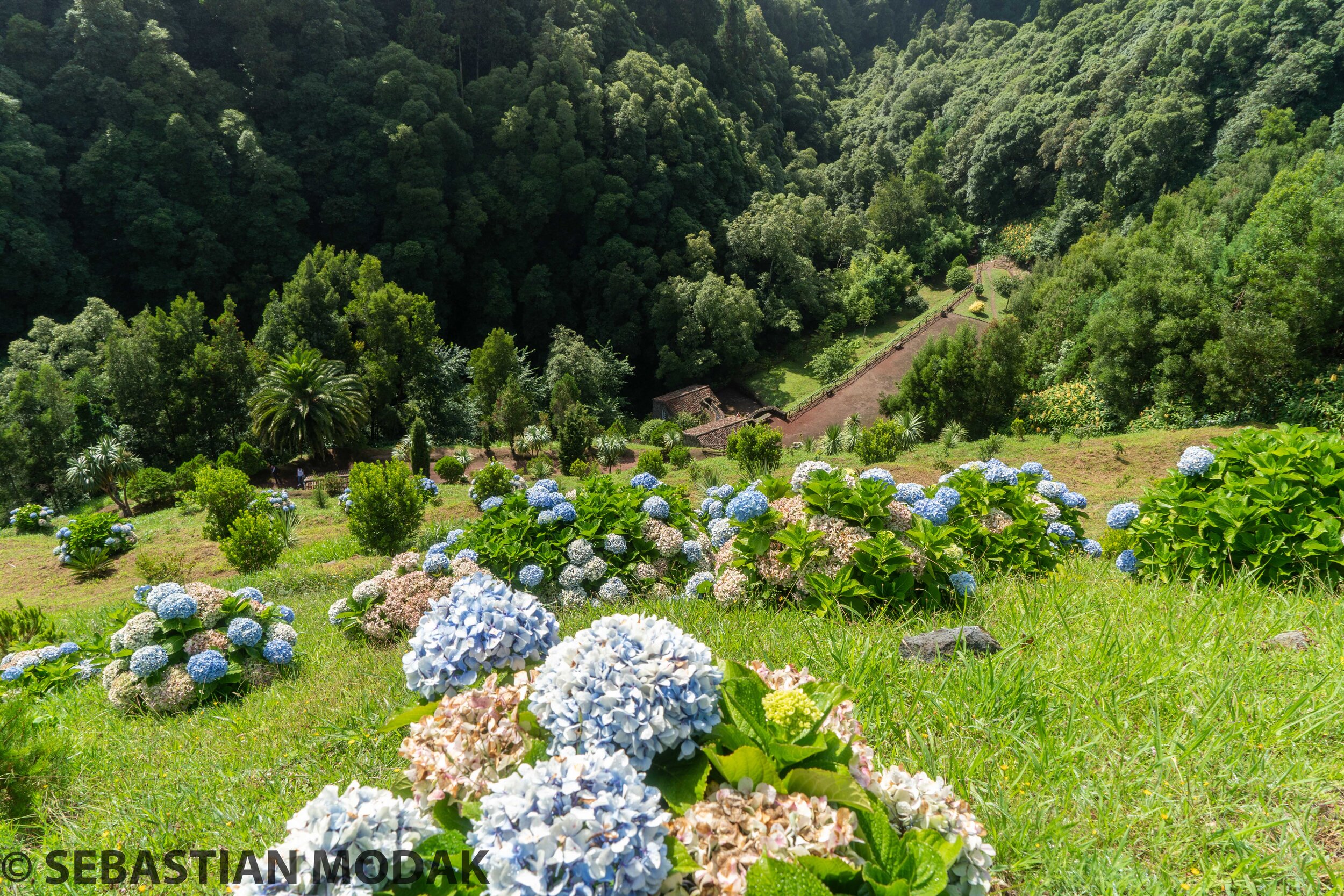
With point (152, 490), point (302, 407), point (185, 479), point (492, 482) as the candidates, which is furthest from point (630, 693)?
point (302, 407)

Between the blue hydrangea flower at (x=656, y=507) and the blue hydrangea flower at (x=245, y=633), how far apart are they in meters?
2.90

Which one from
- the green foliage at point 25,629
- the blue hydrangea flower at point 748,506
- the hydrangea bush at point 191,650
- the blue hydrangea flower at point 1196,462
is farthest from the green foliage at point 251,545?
the blue hydrangea flower at point 1196,462

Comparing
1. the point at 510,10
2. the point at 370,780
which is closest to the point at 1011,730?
the point at 370,780

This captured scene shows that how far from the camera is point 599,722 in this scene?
54.4 inches

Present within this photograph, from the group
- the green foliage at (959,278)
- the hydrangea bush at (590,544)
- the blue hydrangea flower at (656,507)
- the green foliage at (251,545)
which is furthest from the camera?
the green foliage at (959,278)

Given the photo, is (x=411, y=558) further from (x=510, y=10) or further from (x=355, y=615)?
(x=510, y=10)

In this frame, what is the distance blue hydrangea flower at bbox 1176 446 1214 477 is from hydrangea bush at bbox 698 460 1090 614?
0.93 meters

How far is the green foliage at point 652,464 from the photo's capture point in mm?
15484

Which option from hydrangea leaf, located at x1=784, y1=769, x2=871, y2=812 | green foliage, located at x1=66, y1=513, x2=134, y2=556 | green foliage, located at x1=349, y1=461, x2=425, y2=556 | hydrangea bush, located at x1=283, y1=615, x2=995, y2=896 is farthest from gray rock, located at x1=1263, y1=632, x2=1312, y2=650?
green foliage, located at x1=66, y1=513, x2=134, y2=556

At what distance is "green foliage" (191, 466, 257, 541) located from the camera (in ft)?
38.2

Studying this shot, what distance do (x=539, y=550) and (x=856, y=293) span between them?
107 ft

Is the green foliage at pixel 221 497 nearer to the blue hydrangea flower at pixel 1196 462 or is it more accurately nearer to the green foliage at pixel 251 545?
the green foliage at pixel 251 545

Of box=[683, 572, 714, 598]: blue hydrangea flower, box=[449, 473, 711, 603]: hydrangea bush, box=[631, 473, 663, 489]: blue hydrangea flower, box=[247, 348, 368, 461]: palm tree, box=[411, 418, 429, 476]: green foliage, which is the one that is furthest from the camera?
box=[247, 348, 368, 461]: palm tree

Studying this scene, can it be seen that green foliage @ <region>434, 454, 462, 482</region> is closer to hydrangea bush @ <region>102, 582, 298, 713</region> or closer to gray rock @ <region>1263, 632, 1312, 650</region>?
hydrangea bush @ <region>102, 582, 298, 713</region>
